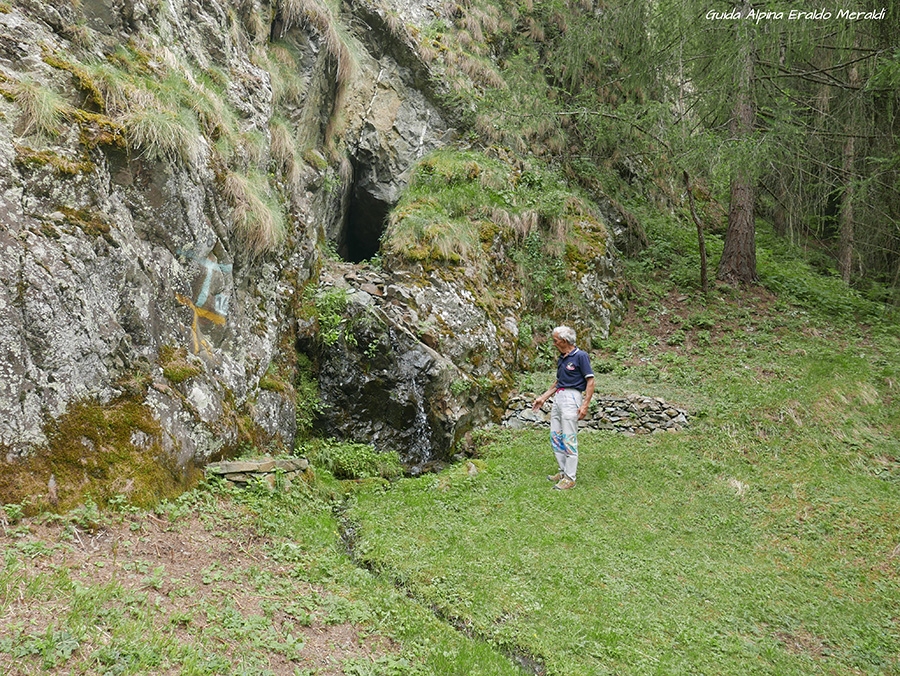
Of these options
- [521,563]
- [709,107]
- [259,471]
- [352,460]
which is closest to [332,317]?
[352,460]

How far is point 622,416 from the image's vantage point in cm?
848

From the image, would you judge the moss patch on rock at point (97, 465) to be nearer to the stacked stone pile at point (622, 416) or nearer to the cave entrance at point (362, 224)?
the stacked stone pile at point (622, 416)

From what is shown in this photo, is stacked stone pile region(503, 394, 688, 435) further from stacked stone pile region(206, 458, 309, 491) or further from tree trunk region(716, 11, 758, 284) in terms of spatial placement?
tree trunk region(716, 11, 758, 284)

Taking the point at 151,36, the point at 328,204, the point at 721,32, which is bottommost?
the point at 328,204

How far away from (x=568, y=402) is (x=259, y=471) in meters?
3.69

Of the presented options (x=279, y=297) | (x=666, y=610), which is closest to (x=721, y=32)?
(x=279, y=297)

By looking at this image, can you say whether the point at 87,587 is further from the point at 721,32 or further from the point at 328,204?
the point at 721,32

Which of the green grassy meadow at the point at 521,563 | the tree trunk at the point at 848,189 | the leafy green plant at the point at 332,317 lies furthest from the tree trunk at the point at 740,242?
the leafy green plant at the point at 332,317

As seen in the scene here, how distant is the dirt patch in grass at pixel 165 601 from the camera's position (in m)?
2.66

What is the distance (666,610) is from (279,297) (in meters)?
6.25

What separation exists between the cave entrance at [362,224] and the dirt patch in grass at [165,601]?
9.20 meters

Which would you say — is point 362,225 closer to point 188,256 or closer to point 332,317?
point 332,317

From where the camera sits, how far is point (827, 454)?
7148 mm

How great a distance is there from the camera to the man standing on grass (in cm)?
642
